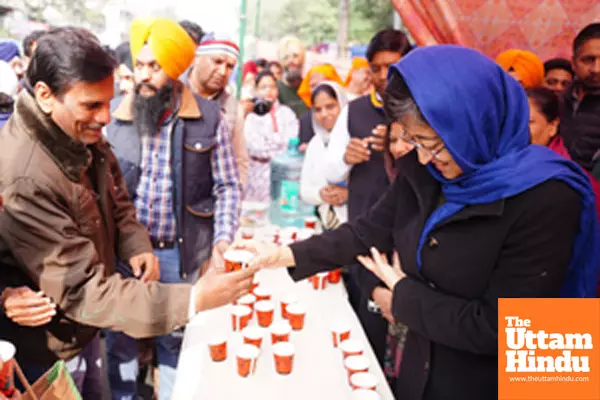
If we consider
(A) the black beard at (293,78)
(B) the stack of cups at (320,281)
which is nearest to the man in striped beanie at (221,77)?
(B) the stack of cups at (320,281)

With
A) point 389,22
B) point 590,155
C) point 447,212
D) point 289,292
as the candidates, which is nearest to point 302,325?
point 289,292

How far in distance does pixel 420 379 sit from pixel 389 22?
16187mm

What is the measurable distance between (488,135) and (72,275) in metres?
1.34

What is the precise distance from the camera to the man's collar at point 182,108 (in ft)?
7.54

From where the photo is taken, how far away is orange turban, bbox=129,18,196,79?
2.23 m

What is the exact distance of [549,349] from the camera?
1199 mm

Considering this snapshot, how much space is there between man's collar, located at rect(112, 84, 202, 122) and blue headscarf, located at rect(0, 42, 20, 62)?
1790 millimetres

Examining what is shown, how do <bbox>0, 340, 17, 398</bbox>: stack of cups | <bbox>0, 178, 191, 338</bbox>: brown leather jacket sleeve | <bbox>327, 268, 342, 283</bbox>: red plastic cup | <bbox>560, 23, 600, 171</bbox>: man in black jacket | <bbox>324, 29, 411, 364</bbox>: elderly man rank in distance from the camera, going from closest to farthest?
<bbox>0, 340, 17, 398</bbox>: stack of cups < <bbox>0, 178, 191, 338</bbox>: brown leather jacket sleeve < <bbox>327, 268, 342, 283</bbox>: red plastic cup < <bbox>324, 29, 411, 364</bbox>: elderly man < <bbox>560, 23, 600, 171</bbox>: man in black jacket

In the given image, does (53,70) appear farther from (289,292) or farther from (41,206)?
(289,292)

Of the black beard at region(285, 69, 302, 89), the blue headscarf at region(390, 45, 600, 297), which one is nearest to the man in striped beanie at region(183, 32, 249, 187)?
the blue headscarf at region(390, 45, 600, 297)

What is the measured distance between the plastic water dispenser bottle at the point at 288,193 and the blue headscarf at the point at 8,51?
229 centimetres

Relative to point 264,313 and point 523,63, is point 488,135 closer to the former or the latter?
point 264,313

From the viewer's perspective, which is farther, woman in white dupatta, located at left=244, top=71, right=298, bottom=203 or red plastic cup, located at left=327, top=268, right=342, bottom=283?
woman in white dupatta, located at left=244, top=71, right=298, bottom=203

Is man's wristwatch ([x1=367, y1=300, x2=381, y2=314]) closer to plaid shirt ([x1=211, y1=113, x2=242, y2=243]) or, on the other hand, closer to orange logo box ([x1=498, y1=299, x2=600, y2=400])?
plaid shirt ([x1=211, y1=113, x2=242, y2=243])
